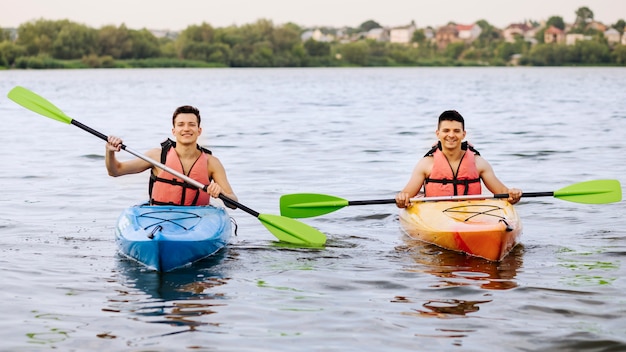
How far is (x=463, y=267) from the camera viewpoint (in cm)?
672

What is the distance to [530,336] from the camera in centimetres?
501

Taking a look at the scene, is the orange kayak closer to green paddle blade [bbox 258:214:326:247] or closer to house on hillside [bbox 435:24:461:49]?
green paddle blade [bbox 258:214:326:247]

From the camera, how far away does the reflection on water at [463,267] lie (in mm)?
6246

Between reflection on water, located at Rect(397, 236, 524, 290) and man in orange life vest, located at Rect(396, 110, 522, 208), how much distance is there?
18.9 inches

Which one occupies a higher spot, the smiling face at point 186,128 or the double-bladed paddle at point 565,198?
the smiling face at point 186,128

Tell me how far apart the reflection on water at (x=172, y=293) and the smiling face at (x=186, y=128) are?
95cm

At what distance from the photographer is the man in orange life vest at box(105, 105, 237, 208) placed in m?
7.25

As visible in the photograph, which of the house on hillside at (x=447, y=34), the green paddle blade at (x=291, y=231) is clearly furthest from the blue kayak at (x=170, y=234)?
the house on hillside at (x=447, y=34)

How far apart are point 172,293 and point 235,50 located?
90702 mm

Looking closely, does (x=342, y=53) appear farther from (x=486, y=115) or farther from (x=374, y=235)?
(x=374, y=235)

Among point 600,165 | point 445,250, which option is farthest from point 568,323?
point 600,165

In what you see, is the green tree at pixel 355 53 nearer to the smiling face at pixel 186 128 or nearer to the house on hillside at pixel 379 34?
the house on hillside at pixel 379 34

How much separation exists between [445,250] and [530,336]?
2.29 metres

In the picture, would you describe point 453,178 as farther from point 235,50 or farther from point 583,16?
point 583,16
